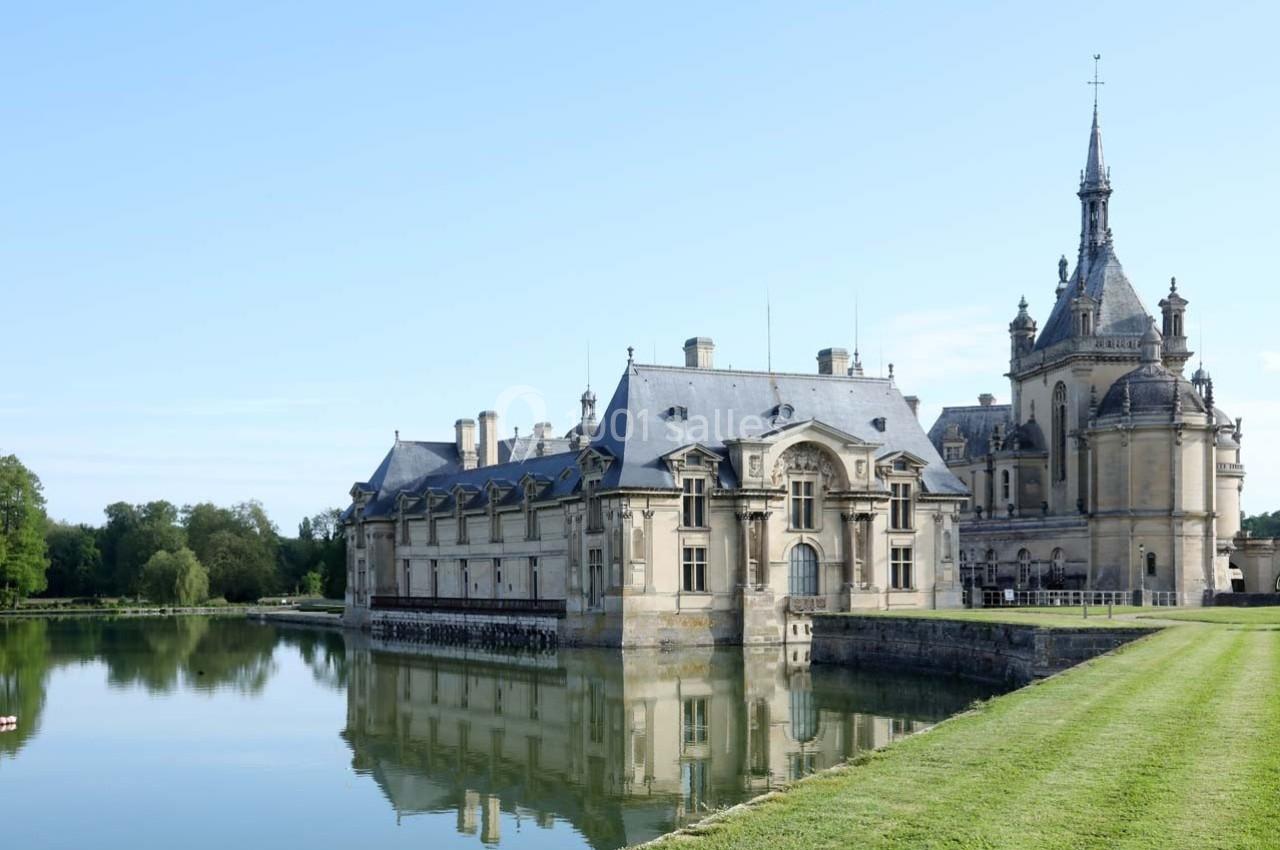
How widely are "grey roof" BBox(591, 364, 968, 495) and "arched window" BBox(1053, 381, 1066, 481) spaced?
12.5 meters

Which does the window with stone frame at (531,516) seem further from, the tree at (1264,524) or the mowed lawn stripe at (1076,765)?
the tree at (1264,524)

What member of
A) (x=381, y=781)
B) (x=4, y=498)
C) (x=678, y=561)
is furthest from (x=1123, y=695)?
(x=4, y=498)

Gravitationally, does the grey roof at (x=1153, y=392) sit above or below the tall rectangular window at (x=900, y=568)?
above

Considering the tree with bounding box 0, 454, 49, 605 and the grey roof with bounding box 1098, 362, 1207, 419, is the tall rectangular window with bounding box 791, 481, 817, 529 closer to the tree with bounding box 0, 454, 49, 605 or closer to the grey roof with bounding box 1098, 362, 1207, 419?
the grey roof with bounding box 1098, 362, 1207, 419

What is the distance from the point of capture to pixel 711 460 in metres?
51.5

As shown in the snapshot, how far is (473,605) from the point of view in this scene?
6138 cm

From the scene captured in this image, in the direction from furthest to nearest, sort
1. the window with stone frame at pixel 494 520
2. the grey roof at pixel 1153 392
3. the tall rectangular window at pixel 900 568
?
the window with stone frame at pixel 494 520 < the grey roof at pixel 1153 392 < the tall rectangular window at pixel 900 568

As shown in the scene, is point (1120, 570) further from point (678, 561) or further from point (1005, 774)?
point (1005, 774)

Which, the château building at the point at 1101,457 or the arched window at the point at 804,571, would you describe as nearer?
the arched window at the point at 804,571

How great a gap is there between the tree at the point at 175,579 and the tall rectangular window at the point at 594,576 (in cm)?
5942

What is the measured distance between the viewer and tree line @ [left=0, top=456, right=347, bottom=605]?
100188mm

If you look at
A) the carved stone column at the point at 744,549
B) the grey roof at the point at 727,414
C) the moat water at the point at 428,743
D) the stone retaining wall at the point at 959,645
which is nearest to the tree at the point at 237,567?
the moat water at the point at 428,743

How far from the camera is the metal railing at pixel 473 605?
54438 millimetres

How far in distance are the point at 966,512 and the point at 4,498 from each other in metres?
66.4
